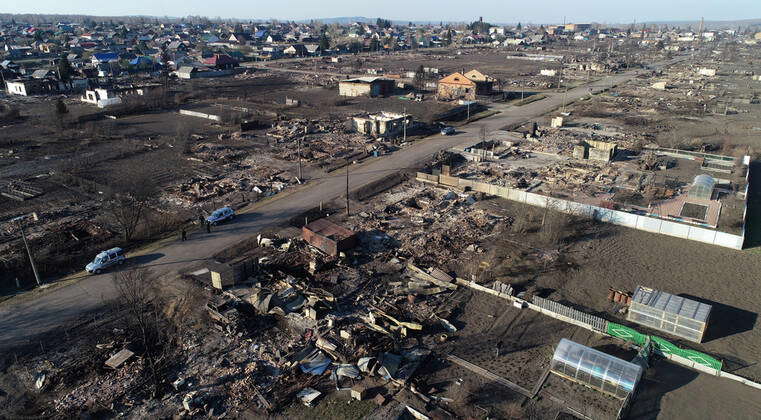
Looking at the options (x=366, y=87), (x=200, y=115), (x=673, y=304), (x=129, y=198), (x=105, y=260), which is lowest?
(x=673, y=304)

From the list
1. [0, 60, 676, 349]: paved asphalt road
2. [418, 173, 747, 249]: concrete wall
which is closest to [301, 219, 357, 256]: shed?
[0, 60, 676, 349]: paved asphalt road

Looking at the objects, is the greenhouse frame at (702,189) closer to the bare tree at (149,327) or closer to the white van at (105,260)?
the bare tree at (149,327)

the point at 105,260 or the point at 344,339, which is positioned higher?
the point at 105,260

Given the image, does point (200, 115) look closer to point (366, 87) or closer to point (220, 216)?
point (366, 87)

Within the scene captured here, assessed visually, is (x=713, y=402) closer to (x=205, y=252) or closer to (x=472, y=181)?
(x=472, y=181)

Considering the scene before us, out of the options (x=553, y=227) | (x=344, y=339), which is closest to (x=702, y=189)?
(x=553, y=227)


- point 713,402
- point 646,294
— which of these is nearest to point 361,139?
point 646,294
